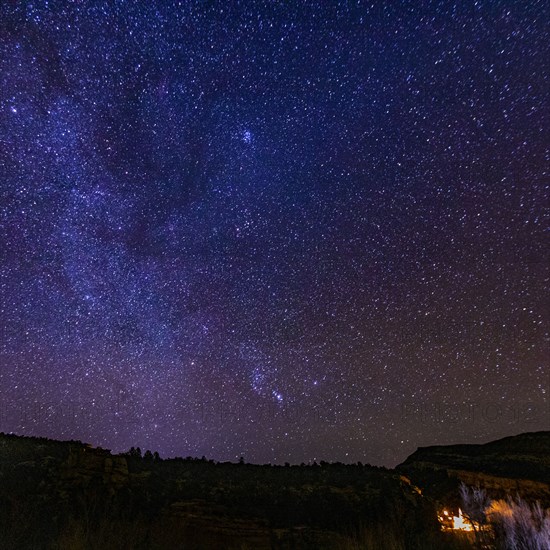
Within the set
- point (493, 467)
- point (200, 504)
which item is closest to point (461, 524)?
point (200, 504)

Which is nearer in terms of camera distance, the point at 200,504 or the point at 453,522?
the point at 200,504

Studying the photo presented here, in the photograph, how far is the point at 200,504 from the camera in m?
20.8

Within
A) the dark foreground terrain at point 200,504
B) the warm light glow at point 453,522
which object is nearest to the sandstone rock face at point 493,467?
the dark foreground terrain at point 200,504

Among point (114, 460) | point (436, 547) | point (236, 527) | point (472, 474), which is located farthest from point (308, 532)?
Answer: point (472, 474)

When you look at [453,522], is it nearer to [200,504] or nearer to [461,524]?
[461,524]

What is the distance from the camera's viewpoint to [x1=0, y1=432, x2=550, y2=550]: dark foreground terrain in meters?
15.1

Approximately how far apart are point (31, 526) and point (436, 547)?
15266 mm

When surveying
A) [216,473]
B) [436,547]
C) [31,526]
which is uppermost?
[216,473]

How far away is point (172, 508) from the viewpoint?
20031 mm

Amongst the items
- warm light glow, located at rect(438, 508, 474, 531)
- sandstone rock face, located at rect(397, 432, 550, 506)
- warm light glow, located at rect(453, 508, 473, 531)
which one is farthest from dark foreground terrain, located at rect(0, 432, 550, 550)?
warm light glow, located at rect(453, 508, 473, 531)

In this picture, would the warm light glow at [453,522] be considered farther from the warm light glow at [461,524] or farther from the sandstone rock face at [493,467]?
the sandstone rock face at [493,467]

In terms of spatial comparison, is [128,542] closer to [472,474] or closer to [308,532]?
[308,532]

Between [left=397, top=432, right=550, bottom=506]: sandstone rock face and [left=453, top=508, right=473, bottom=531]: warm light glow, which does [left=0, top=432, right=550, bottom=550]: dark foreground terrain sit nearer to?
[left=397, top=432, right=550, bottom=506]: sandstone rock face

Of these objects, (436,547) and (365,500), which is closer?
(436,547)
